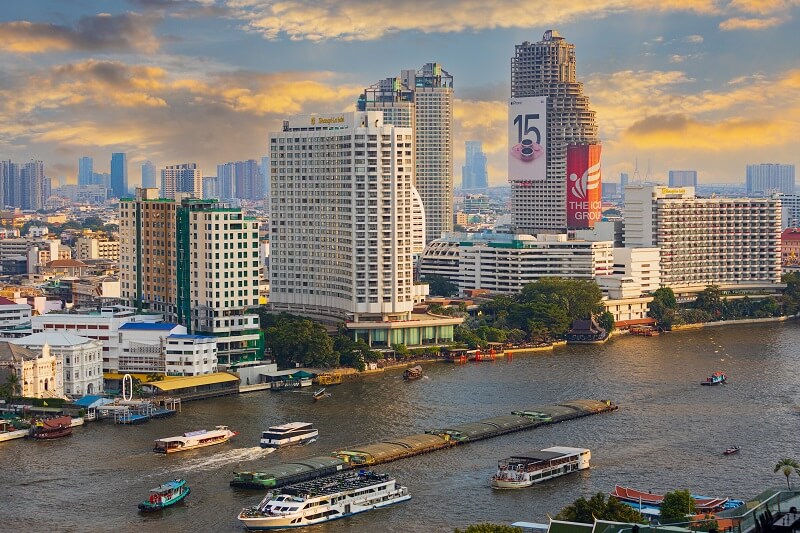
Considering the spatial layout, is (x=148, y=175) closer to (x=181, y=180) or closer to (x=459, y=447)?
(x=181, y=180)

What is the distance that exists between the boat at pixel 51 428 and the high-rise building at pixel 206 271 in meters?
9.36

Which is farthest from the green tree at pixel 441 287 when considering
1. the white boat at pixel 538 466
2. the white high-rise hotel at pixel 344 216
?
the white boat at pixel 538 466

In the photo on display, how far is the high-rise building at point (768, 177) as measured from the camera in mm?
Result: 163750

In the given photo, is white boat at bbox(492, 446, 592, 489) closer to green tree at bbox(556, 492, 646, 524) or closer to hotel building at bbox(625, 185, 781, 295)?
green tree at bbox(556, 492, 646, 524)

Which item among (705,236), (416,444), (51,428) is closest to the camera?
A: (416,444)

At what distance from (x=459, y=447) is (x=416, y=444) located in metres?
1.17

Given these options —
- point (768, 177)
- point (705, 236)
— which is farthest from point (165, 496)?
point (768, 177)

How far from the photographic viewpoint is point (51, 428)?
36.4 meters

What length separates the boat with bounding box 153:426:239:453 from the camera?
34500mm

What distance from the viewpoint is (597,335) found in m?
57.3

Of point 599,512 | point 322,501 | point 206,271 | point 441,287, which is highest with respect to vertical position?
point 206,271

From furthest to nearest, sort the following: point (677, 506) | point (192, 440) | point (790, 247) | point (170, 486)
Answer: point (790, 247) < point (192, 440) < point (170, 486) < point (677, 506)

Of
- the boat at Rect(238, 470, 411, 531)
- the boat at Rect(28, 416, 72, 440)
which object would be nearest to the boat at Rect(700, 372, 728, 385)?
the boat at Rect(238, 470, 411, 531)

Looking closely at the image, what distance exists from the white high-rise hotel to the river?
5126mm
